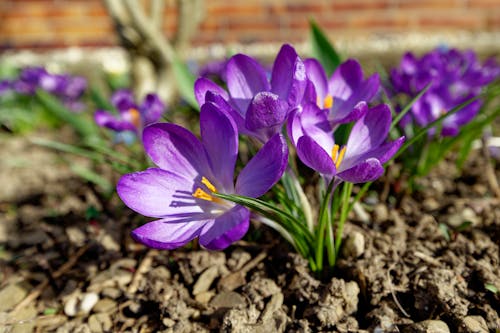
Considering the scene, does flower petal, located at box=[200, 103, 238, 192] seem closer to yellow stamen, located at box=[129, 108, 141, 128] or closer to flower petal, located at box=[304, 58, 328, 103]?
flower petal, located at box=[304, 58, 328, 103]

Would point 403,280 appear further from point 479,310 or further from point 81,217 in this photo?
point 81,217

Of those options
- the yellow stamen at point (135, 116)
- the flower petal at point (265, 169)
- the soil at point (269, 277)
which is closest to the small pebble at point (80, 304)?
the soil at point (269, 277)

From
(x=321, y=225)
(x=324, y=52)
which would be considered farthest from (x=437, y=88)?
(x=321, y=225)

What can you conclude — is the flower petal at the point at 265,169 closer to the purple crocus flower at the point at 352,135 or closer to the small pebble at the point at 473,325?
the purple crocus flower at the point at 352,135

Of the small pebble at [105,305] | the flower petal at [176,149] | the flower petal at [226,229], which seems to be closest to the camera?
the flower petal at [226,229]

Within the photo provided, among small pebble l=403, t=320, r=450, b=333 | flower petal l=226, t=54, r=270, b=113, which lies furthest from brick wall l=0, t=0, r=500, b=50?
small pebble l=403, t=320, r=450, b=333

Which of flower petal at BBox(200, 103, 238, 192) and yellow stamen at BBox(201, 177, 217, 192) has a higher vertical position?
flower petal at BBox(200, 103, 238, 192)
